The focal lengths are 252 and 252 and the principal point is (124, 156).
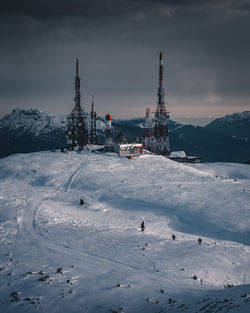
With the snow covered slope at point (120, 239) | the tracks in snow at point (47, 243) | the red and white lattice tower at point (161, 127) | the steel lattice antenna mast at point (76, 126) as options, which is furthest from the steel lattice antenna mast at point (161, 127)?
the tracks in snow at point (47, 243)

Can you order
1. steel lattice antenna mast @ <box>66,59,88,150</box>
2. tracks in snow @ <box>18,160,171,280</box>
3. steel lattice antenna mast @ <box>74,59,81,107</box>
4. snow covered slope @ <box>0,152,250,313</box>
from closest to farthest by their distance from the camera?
snow covered slope @ <box>0,152,250,313</box> → tracks in snow @ <box>18,160,171,280</box> → steel lattice antenna mast @ <box>74,59,81,107</box> → steel lattice antenna mast @ <box>66,59,88,150</box>

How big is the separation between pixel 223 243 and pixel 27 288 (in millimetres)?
17415

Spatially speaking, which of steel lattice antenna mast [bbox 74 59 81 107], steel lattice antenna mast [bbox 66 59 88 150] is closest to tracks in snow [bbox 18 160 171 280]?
steel lattice antenna mast [bbox 66 59 88 150]

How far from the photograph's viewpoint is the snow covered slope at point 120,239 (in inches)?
523

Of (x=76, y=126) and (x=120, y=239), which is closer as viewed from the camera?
(x=120, y=239)

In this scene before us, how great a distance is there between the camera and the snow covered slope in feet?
43.6

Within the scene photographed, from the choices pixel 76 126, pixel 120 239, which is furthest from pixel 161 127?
pixel 120 239

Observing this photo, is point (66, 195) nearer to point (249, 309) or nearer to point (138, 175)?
point (138, 175)

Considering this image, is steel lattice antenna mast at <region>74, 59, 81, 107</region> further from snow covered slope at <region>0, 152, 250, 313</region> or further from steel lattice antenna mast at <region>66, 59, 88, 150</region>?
snow covered slope at <region>0, 152, 250, 313</region>

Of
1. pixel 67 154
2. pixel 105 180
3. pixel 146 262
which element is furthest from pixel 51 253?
pixel 67 154

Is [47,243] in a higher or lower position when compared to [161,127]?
lower

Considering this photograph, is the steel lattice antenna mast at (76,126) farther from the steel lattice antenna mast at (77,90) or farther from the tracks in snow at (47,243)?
the tracks in snow at (47,243)

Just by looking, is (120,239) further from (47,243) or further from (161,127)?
(161,127)

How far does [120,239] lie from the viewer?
74.2 feet
